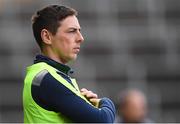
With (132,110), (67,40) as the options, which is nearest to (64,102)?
(67,40)

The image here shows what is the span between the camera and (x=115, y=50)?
13414 millimetres

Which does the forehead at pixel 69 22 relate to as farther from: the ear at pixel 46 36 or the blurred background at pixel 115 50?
the blurred background at pixel 115 50

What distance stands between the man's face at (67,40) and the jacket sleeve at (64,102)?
172 mm

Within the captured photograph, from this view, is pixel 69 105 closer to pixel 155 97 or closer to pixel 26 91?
pixel 26 91

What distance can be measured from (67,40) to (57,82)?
9.5 inches

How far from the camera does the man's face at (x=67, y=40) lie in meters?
4.47

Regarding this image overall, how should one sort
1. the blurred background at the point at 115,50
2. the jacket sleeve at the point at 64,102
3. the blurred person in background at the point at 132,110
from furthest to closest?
1. the blurred background at the point at 115,50
2. the blurred person in background at the point at 132,110
3. the jacket sleeve at the point at 64,102

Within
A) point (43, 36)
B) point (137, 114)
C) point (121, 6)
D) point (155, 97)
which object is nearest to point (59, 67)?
point (43, 36)

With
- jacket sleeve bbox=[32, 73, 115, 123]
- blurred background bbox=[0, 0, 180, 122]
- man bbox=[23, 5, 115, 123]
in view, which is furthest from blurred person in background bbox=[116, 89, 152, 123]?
blurred background bbox=[0, 0, 180, 122]

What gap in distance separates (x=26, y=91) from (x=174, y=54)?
931cm

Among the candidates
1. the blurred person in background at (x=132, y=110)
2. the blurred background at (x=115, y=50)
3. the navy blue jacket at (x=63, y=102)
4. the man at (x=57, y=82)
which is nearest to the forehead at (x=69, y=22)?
the man at (x=57, y=82)

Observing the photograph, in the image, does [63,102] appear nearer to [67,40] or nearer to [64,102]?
[64,102]

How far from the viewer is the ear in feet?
14.7

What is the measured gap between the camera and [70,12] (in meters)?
4.51
